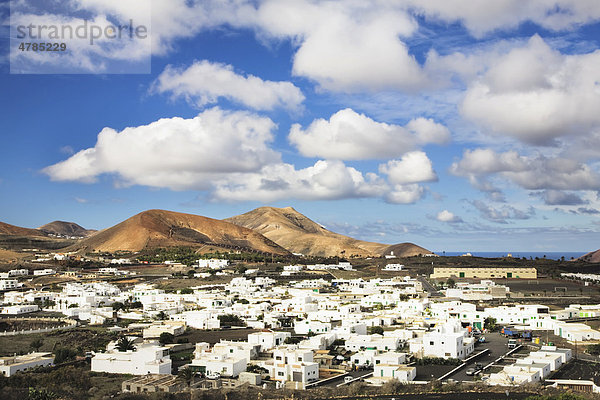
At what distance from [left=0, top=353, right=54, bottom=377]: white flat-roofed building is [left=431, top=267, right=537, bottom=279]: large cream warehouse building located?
206ft

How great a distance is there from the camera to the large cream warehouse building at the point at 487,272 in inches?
3366

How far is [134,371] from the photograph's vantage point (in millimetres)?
30750

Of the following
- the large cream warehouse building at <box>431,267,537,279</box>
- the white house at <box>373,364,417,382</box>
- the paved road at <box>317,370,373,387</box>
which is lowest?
the paved road at <box>317,370,373,387</box>

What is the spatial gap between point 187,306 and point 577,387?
38.7 m

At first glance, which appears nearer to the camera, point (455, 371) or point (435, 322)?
point (455, 371)

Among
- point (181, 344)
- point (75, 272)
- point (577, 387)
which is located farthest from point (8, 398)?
point (75, 272)

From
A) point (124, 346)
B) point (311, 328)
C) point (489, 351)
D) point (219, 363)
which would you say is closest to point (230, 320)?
point (311, 328)

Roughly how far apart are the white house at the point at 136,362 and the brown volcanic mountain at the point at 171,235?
94.2m

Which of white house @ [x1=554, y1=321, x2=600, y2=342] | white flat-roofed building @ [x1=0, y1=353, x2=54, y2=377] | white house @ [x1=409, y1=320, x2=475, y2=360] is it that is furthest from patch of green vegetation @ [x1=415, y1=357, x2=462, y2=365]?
white flat-roofed building @ [x1=0, y1=353, x2=54, y2=377]

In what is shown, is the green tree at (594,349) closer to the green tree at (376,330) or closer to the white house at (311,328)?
the green tree at (376,330)

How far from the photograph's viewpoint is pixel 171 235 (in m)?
139

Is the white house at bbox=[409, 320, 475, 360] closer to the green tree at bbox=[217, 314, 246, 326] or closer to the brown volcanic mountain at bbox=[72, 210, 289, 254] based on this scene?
the green tree at bbox=[217, 314, 246, 326]

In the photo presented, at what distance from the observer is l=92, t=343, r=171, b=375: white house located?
99.4 feet

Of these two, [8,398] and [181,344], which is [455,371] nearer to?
[181,344]
